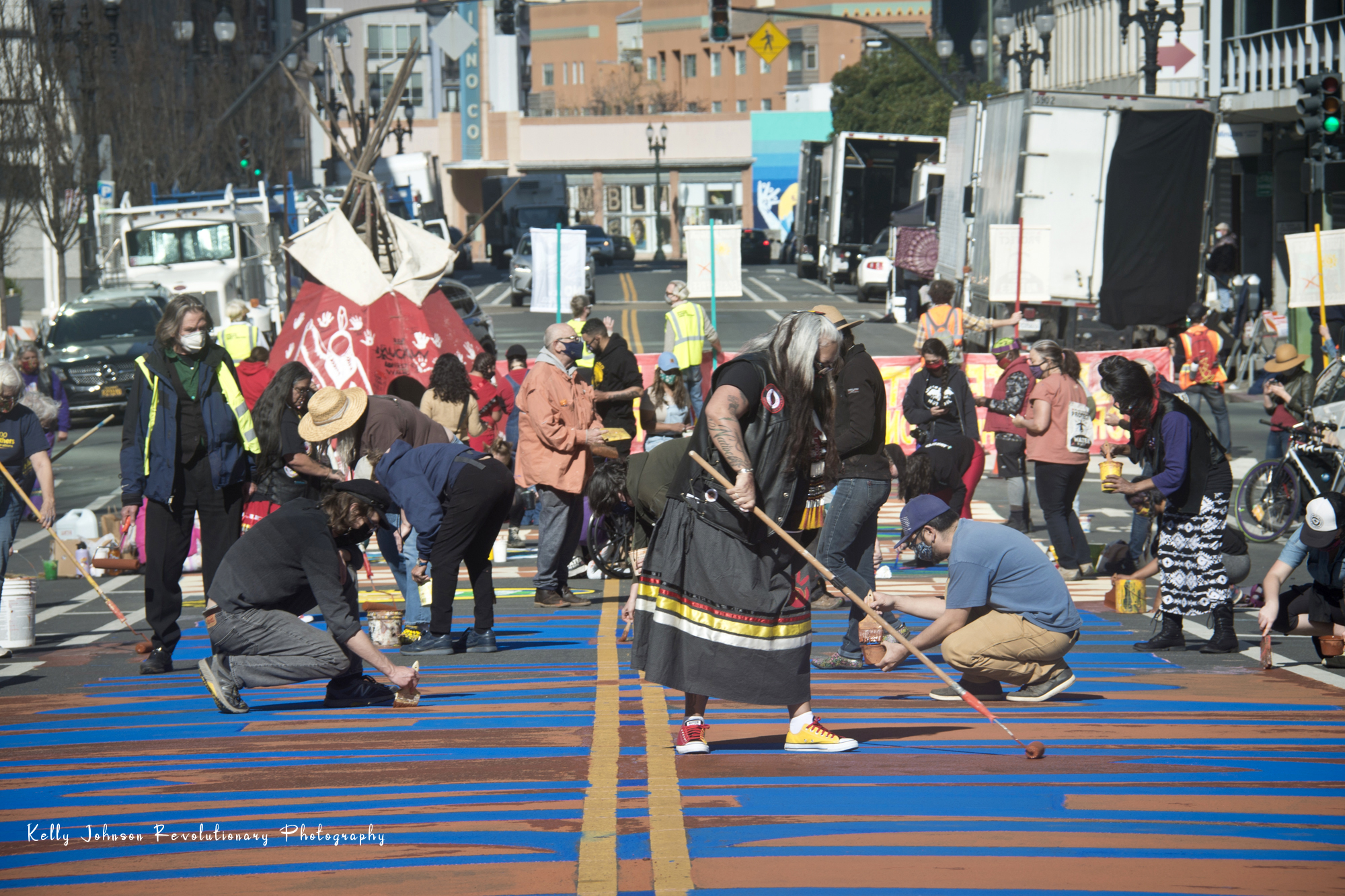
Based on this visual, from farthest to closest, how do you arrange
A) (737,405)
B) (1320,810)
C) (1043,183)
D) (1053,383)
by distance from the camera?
(1043,183) < (1053,383) < (737,405) < (1320,810)

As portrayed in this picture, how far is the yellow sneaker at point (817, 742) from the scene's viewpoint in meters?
6.52

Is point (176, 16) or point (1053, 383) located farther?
point (176, 16)

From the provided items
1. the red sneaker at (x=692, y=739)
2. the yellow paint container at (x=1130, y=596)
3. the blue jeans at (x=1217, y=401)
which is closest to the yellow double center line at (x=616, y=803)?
the red sneaker at (x=692, y=739)

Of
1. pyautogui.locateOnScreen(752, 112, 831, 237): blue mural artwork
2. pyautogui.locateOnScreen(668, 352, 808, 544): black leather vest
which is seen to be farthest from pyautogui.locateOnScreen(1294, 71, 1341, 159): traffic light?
pyautogui.locateOnScreen(752, 112, 831, 237): blue mural artwork

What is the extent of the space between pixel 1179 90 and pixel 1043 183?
16.3 meters

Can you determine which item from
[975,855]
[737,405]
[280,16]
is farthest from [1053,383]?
[280,16]

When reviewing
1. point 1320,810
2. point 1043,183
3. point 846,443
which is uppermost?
point 1043,183

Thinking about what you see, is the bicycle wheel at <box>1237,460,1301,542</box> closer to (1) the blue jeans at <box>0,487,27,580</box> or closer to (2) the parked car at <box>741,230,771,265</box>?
(1) the blue jeans at <box>0,487,27,580</box>

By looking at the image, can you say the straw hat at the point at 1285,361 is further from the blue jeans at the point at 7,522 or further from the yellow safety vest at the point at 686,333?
the blue jeans at the point at 7,522

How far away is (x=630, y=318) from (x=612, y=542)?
27.9 m

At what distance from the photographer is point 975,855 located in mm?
4965

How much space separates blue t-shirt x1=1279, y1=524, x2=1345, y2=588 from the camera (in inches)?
341

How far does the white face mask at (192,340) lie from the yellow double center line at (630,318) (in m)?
16.2

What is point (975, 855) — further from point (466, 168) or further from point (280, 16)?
point (466, 168)
